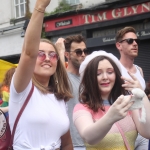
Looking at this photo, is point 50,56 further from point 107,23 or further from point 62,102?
point 107,23

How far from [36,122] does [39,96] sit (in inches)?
8.7

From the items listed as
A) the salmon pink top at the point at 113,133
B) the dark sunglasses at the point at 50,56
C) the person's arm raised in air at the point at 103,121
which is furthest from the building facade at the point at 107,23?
the person's arm raised in air at the point at 103,121

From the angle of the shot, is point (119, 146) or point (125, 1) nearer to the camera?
point (119, 146)

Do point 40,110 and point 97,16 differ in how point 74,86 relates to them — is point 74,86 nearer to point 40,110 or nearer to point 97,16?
point 40,110

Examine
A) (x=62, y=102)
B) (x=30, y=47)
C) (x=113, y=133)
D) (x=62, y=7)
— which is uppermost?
(x=62, y=7)

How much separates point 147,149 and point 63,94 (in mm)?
1247

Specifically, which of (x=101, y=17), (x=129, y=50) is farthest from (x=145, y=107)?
(x=101, y=17)

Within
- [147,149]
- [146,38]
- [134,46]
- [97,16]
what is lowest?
[147,149]

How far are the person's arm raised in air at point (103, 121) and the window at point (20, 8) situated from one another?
42.3 feet

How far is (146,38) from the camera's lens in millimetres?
10734

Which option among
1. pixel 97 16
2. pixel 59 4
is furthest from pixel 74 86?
pixel 59 4

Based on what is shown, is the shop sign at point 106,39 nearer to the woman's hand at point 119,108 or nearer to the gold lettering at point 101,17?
the gold lettering at point 101,17

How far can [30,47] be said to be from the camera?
7.70 ft

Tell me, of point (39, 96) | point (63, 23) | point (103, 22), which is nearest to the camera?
point (39, 96)
